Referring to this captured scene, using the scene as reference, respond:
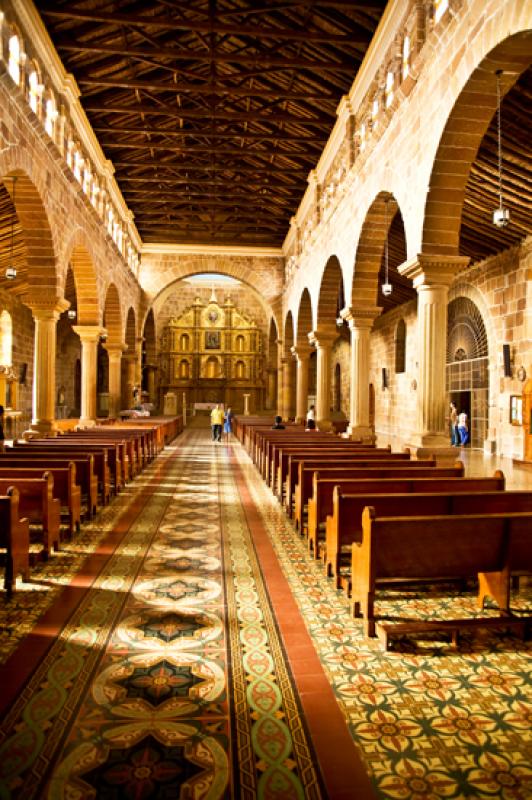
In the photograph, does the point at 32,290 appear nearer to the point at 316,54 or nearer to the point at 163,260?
the point at 316,54

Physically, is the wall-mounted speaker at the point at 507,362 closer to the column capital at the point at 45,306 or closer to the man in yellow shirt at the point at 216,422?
the man in yellow shirt at the point at 216,422

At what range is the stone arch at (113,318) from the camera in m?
22.0

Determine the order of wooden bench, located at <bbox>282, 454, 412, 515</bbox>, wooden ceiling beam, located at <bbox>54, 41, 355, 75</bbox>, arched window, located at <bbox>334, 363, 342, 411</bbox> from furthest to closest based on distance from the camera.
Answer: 1. arched window, located at <bbox>334, 363, 342, 411</bbox>
2. wooden ceiling beam, located at <bbox>54, 41, 355, 75</bbox>
3. wooden bench, located at <bbox>282, 454, 412, 515</bbox>

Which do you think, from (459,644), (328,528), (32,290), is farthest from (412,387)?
(459,644)

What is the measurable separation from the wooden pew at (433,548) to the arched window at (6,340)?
1884 centimetres

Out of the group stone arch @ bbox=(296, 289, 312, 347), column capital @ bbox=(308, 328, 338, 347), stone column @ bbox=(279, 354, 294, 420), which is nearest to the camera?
column capital @ bbox=(308, 328, 338, 347)

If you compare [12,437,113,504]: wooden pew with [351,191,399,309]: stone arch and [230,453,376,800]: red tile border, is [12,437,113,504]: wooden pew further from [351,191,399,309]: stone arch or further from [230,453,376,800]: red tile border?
[351,191,399,309]: stone arch

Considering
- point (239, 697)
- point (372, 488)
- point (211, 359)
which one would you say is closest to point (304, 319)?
point (211, 359)

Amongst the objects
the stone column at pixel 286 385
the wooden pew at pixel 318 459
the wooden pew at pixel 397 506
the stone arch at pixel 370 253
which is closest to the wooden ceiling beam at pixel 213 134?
the stone arch at pixel 370 253

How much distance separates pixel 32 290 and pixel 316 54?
8.76m

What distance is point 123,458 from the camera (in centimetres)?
969

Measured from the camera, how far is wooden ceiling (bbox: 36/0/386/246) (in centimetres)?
1138

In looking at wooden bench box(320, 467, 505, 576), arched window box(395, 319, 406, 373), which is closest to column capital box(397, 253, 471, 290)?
wooden bench box(320, 467, 505, 576)

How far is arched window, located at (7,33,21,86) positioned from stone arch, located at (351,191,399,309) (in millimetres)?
7202
